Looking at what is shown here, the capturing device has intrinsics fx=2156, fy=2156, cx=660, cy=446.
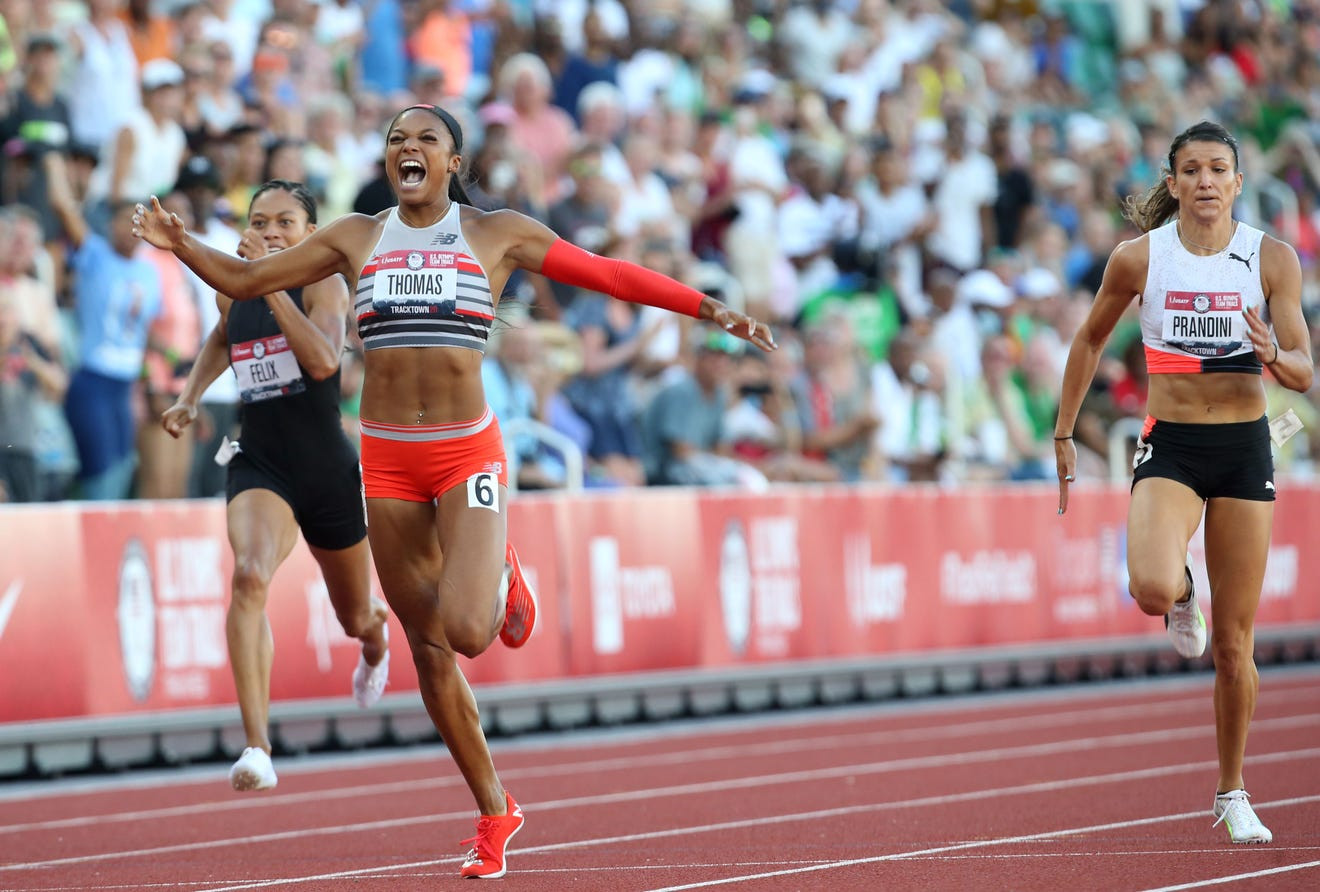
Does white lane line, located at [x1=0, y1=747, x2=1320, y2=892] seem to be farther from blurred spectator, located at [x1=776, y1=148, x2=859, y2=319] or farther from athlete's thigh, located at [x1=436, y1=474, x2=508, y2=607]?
blurred spectator, located at [x1=776, y1=148, x2=859, y2=319]

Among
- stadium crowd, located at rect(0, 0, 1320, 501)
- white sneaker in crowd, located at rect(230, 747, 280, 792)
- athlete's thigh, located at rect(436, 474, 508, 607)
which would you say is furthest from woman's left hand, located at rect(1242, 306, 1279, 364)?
stadium crowd, located at rect(0, 0, 1320, 501)

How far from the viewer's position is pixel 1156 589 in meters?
8.06

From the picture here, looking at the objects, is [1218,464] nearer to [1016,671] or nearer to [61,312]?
[61,312]

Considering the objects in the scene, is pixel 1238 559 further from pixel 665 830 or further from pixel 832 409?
pixel 832 409

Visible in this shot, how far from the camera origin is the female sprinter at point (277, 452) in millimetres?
9188

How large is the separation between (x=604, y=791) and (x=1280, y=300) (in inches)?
184

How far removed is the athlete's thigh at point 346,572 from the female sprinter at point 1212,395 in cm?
326

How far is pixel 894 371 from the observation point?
727 inches

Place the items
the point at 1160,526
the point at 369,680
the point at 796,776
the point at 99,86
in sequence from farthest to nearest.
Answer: the point at 99,86 < the point at 796,776 < the point at 369,680 < the point at 1160,526

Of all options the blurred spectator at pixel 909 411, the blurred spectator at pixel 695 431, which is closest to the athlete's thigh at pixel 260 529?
the blurred spectator at pixel 695 431

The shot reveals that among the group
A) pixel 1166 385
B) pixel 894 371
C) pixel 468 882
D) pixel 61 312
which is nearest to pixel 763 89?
pixel 894 371

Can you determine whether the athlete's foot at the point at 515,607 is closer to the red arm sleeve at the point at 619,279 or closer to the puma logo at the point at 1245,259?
the red arm sleeve at the point at 619,279

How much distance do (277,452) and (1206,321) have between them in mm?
3992

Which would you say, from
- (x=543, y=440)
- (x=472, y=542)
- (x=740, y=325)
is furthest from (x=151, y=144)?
(x=740, y=325)
